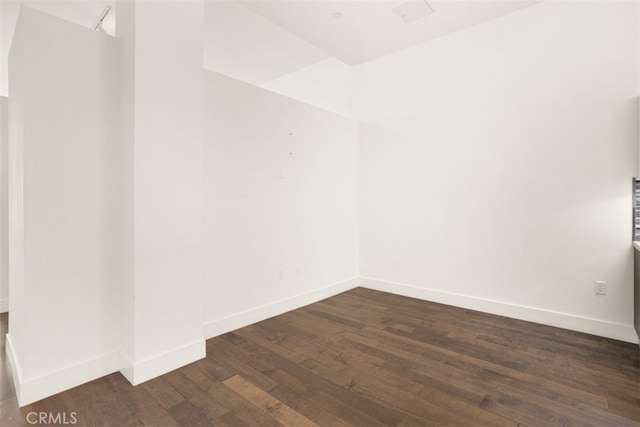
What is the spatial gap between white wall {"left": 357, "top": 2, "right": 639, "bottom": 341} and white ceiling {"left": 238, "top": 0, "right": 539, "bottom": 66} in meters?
0.20

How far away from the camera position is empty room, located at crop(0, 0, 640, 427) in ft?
6.60

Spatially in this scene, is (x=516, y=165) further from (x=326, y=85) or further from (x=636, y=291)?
(x=326, y=85)

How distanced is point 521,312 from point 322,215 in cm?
235

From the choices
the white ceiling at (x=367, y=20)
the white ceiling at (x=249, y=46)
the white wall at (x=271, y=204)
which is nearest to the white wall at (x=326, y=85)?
the white ceiling at (x=249, y=46)

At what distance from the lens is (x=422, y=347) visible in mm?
2678

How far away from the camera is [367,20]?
11.3 ft

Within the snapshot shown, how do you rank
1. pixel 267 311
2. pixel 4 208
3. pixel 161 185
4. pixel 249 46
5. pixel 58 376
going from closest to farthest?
pixel 58 376 < pixel 161 185 < pixel 267 311 < pixel 4 208 < pixel 249 46

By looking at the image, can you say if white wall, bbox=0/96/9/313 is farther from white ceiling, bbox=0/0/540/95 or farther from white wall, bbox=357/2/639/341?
white wall, bbox=357/2/639/341

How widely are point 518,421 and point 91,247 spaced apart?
2773 millimetres

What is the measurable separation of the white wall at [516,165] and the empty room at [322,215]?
2cm

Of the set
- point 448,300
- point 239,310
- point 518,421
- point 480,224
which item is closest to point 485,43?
point 480,224

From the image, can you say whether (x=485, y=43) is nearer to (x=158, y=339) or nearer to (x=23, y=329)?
(x=158, y=339)

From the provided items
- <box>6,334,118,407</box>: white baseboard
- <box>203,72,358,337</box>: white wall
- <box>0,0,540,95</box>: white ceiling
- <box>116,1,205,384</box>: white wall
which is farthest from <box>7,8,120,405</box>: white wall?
<box>0,0,540,95</box>: white ceiling

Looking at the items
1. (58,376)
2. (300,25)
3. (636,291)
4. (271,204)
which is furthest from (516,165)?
(58,376)
